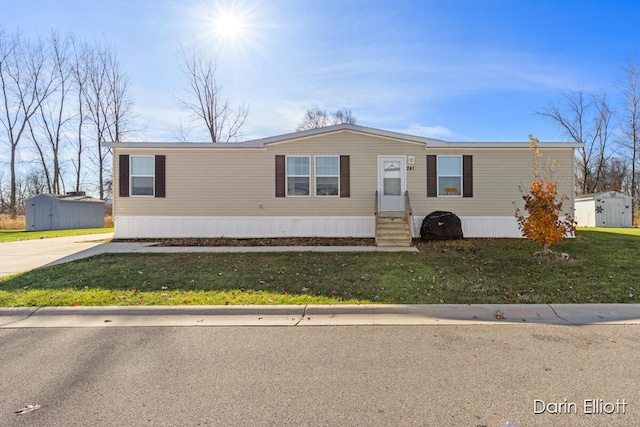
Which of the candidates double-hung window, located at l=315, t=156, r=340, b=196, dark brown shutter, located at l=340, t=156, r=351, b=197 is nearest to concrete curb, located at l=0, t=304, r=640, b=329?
dark brown shutter, located at l=340, t=156, r=351, b=197

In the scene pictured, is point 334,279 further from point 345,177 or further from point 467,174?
point 467,174

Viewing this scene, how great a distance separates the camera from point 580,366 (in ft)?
10.4

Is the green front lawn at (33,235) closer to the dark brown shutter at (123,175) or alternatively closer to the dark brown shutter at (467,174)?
the dark brown shutter at (123,175)

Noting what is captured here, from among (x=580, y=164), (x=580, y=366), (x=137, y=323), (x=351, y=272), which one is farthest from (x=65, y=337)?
(x=580, y=164)

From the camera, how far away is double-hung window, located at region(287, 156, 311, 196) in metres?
12.4

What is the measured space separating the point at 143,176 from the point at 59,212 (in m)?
11.8

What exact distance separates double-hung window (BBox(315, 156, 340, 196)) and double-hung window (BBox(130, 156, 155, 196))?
6007 millimetres

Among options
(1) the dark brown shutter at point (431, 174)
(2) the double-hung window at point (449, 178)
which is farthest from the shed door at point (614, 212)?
(1) the dark brown shutter at point (431, 174)

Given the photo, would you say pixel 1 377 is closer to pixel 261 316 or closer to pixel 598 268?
pixel 261 316

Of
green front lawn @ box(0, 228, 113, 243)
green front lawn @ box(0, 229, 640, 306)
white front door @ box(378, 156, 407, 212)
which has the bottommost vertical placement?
green front lawn @ box(0, 229, 640, 306)

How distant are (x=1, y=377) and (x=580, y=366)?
519 centimetres

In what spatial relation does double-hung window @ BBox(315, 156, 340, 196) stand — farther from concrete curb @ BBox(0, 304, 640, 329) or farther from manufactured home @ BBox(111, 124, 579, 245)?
concrete curb @ BBox(0, 304, 640, 329)

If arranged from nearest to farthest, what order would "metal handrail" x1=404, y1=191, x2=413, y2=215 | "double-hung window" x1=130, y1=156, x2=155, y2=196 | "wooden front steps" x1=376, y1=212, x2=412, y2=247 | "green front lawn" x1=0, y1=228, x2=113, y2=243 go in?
1. "wooden front steps" x1=376, y1=212, x2=412, y2=247
2. "metal handrail" x1=404, y1=191, x2=413, y2=215
3. "double-hung window" x1=130, y1=156, x2=155, y2=196
4. "green front lawn" x1=0, y1=228, x2=113, y2=243

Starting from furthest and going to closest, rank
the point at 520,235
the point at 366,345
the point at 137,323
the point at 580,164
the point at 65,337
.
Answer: the point at 580,164 → the point at 520,235 → the point at 137,323 → the point at 65,337 → the point at 366,345
